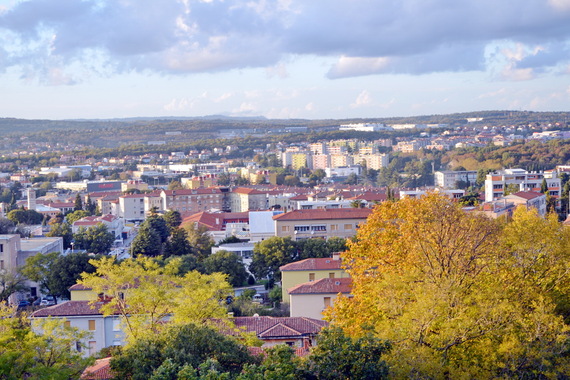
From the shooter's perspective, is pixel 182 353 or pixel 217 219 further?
pixel 217 219

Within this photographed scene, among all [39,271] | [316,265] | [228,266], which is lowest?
[228,266]

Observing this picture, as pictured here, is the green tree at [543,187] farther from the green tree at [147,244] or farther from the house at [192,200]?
the green tree at [147,244]

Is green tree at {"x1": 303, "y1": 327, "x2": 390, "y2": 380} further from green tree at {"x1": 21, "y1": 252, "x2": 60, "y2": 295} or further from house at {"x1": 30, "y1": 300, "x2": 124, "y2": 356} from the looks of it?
green tree at {"x1": 21, "y1": 252, "x2": 60, "y2": 295}

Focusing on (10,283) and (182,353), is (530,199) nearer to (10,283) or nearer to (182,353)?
(10,283)

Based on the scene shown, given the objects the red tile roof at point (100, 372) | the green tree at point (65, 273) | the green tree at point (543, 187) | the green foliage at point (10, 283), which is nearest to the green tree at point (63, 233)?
the green foliage at point (10, 283)

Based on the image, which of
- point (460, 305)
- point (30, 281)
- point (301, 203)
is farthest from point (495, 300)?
point (301, 203)

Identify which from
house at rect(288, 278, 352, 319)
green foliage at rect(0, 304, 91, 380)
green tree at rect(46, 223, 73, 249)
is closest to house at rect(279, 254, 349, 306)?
Result: house at rect(288, 278, 352, 319)

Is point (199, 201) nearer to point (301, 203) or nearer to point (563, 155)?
point (301, 203)

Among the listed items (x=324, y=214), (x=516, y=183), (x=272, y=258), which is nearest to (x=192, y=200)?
(x=516, y=183)
